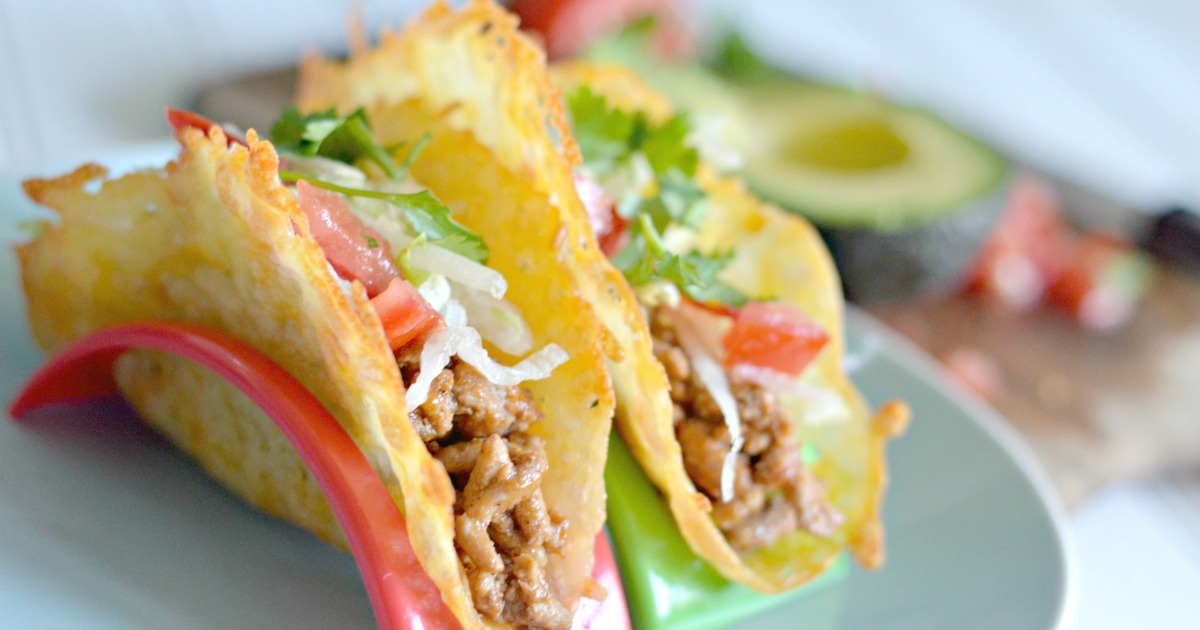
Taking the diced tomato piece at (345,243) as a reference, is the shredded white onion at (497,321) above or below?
below

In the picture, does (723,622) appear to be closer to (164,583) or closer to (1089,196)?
(164,583)

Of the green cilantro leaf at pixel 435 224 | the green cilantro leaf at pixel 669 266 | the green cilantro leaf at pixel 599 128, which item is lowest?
the green cilantro leaf at pixel 669 266

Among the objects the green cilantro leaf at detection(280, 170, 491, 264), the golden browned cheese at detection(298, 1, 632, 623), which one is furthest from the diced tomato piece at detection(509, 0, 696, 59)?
the green cilantro leaf at detection(280, 170, 491, 264)

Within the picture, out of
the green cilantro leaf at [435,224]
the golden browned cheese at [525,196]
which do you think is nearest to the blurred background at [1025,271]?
the golden browned cheese at [525,196]

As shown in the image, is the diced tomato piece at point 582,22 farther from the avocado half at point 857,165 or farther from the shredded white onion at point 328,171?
the shredded white onion at point 328,171

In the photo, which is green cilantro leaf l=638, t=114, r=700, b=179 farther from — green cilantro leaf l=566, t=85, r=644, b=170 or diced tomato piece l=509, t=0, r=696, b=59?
diced tomato piece l=509, t=0, r=696, b=59

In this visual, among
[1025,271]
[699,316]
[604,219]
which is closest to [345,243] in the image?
[604,219]
